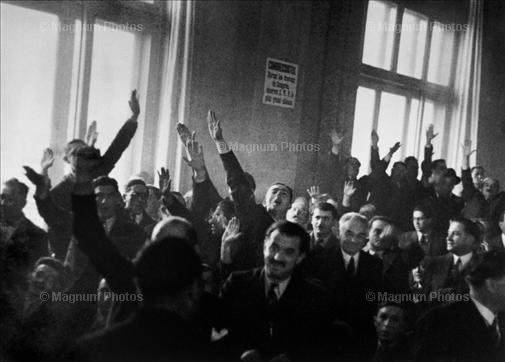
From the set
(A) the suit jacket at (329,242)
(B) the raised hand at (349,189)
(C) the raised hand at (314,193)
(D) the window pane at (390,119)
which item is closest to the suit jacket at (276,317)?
(A) the suit jacket at (329,242)

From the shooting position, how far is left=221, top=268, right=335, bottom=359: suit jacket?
108 inches

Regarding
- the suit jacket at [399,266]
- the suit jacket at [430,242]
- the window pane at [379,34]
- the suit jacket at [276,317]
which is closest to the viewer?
the suit jacket at [276,317]

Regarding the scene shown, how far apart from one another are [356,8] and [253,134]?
2.16 m

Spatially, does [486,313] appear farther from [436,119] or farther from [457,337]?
[436,119]

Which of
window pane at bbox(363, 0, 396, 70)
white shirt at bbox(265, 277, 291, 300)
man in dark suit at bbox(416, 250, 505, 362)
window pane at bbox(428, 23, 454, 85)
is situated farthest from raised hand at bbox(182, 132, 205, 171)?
window pane at bbox(428, 23, 454, 85)

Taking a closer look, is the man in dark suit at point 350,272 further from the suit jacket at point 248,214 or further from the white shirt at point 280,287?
the white shirt at point 280,287

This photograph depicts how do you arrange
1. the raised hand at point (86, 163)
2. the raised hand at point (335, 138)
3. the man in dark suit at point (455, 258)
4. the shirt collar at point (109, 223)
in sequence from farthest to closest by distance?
the raised hand at point (335, 138) → the man in dark suit at point (455, 258) → the shirt collar at point (109, 223) → the raised hand at point (86, 163)

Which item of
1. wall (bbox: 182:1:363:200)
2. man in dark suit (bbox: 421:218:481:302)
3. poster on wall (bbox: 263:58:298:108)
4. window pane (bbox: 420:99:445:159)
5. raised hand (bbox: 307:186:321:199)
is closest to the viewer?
man in dark suit (bbox: 421:218:481:302)

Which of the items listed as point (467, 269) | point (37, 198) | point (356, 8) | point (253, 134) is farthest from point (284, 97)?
point (37, 198)

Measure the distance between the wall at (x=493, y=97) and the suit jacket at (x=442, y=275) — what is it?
19.7 feet

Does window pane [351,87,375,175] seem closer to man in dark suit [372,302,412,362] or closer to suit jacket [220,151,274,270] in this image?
suit jacket [220,151,274,270]

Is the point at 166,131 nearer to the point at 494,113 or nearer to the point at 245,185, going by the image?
the point at 245,185

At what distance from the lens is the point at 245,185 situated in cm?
393

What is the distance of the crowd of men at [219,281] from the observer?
1814mm
